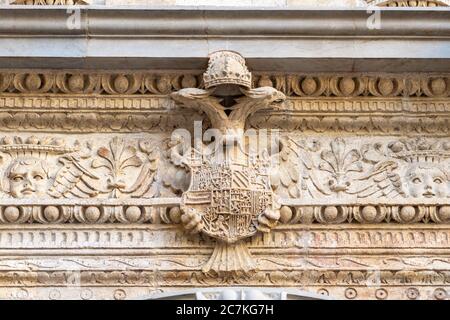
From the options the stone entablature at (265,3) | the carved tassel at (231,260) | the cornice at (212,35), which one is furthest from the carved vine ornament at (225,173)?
the stone entablature at (265,3)

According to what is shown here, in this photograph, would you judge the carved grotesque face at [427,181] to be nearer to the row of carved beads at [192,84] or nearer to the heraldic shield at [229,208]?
the row of carved beads at [192,84]

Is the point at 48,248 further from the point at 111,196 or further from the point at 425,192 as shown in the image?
the point at 425,192

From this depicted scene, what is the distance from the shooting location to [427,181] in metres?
9.62

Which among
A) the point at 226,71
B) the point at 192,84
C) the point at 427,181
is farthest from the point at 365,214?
the point at 192,84

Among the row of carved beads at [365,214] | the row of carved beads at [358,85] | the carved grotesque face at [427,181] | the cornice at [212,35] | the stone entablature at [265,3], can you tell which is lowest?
the row of carved beads at [365,214]

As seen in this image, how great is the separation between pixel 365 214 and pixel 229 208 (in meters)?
0.81

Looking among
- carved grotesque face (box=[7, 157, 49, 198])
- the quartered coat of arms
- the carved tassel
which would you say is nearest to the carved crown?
the quartered coat of arms

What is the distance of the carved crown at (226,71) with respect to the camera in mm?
9352

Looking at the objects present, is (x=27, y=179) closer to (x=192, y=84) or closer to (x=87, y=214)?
(x=87, y=214)

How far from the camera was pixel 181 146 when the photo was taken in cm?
963

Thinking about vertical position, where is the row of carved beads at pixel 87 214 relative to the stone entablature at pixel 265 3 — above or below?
below

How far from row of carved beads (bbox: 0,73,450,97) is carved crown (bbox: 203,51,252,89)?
23 centimetres

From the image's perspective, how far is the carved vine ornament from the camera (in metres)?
9.38
